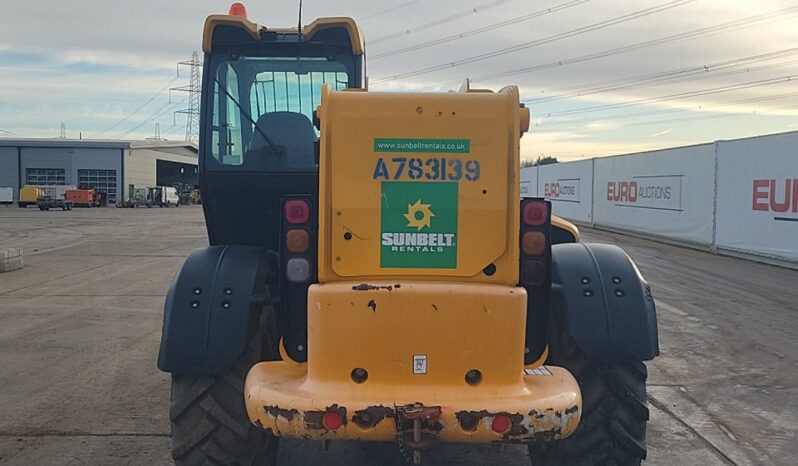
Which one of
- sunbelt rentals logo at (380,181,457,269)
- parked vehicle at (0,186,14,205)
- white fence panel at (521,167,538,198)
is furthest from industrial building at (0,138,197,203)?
sunbelt rentals logo at (380,181,457,269)

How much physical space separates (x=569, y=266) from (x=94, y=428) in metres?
3.87

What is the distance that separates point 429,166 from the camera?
12.9ft

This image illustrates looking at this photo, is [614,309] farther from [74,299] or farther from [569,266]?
[74,299]

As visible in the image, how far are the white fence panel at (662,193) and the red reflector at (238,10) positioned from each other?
57.9 ft

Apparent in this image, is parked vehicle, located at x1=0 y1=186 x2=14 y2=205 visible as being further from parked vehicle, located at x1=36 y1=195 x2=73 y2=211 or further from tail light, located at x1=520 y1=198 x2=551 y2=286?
tail light, located at x1=520 y1=198 x2=551 y2=286

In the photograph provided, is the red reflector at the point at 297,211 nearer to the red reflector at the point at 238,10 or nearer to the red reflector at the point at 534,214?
the red reflector at the point at 534,214

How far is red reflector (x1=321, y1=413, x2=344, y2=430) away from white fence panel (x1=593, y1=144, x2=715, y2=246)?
19.1 m

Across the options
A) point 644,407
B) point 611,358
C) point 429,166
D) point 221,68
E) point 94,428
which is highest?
point 221,68

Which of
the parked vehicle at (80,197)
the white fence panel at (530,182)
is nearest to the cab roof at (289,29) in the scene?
the white fence panel at (530,182)

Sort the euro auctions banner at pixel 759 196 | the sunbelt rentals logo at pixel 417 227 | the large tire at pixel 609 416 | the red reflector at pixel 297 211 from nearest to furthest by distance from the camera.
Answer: the sunbelt rentals logo at pixel 417 227 → the red reflector at pixel 297 211 → the large tire at pixel 609 416 → the euro auctions banner at pixel 759 196

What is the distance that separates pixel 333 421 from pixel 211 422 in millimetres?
982

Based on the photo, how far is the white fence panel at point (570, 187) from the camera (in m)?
33.4

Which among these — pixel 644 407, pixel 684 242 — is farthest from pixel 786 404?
pixel 684 242

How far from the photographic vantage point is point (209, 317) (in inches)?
164
